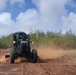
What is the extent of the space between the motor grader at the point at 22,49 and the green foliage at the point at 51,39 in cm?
3279

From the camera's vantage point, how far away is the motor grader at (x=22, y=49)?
1230 inches

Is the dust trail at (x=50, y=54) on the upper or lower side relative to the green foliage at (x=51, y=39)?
lower

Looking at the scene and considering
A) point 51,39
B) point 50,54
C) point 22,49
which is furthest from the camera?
point 51,39

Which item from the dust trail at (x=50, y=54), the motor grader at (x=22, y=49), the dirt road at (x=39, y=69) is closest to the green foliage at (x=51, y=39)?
the dust trail at (x=50, y=54)

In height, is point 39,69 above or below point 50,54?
below

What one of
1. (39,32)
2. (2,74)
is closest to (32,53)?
(2,74)

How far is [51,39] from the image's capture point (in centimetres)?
7194

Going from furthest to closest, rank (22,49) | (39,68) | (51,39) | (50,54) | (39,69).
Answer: (51,39) → (50,54) → (22,49) → (39,68) → (39,69)

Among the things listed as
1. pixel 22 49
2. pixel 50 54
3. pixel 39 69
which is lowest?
pixel 39 69

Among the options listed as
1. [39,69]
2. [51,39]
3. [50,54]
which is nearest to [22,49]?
[39,69]

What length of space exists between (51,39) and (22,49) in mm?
40738

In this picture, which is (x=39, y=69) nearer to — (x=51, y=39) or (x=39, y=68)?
(x=39, y=68)

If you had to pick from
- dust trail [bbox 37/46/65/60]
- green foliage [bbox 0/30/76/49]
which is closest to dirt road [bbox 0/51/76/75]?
dust trail [bbox 37/46/65/60]

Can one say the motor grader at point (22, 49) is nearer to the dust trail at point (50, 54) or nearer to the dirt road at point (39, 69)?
the dirt road at point (39, 69)
